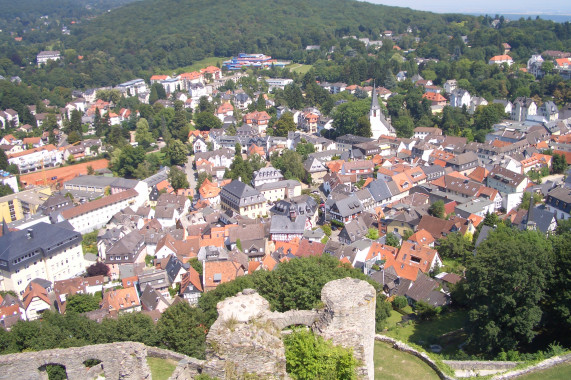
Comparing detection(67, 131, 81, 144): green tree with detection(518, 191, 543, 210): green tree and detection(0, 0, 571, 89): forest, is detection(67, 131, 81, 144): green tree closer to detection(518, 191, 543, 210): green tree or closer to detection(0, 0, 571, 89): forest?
detection(0, 0, 571, 89): forest

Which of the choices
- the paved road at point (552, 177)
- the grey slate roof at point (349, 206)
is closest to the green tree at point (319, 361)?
the grey slate roof at point (349, 206)

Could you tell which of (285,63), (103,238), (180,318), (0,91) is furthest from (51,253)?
(285,63)

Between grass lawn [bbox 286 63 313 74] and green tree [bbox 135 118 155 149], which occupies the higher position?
grass lawn [bbox 286 63 313 74]

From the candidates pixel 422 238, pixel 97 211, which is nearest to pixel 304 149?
pixel 97 211

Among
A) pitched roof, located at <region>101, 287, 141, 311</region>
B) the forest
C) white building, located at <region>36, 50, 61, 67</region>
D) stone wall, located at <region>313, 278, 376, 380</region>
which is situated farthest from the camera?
white building, located at <region>36, 50, 61, 67</region>

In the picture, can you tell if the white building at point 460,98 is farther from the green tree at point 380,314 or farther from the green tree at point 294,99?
the green tree at point 380,314

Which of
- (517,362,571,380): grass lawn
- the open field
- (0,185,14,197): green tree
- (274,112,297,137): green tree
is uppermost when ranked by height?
(517,362,571,380): grass lawn

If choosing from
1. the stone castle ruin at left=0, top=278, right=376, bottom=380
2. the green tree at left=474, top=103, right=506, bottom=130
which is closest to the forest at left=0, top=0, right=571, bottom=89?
the green tree at left=474, top=103, right=506, bottom=130
